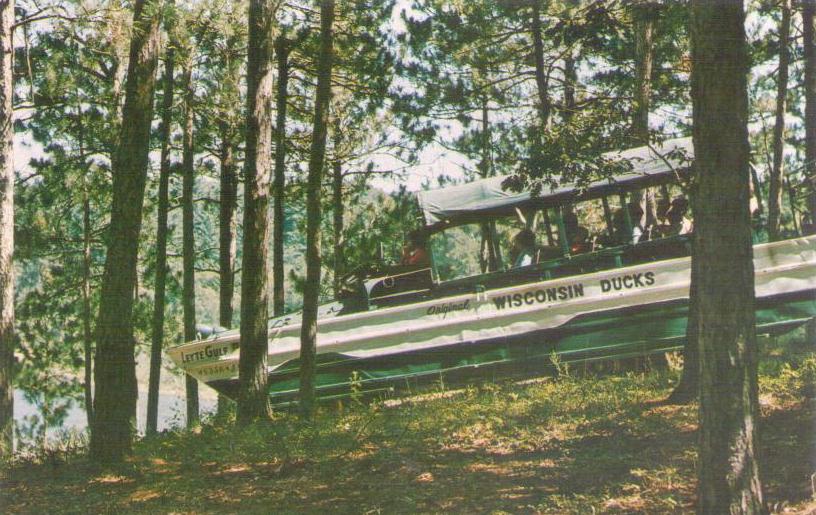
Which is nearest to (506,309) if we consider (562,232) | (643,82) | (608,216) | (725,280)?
(562,232)

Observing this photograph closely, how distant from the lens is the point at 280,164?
49.8 feet

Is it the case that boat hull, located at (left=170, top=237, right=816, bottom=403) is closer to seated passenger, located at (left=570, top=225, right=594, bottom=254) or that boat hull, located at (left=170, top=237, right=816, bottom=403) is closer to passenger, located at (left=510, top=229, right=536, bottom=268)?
passenger, located at (left=510, top=229, right=536, bottom=268)

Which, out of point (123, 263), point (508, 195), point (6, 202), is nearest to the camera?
point (123, 263)

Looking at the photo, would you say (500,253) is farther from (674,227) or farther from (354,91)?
(354,91)

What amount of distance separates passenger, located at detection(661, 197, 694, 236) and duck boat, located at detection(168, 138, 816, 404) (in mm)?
212

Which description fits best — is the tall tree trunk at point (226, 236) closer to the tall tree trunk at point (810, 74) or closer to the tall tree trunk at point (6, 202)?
the tall tree trunk at point (6, 202)

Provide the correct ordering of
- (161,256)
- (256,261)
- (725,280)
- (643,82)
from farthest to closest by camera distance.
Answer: (161,256) → (643,82) → (256,261) → (725,280)

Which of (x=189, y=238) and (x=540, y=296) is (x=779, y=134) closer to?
(x=540, y=296)

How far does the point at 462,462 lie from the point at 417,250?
4423mm

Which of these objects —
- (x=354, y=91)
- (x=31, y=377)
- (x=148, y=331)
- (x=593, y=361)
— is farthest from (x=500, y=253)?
(x=31, y=377)

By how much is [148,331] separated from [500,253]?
44.2 ft

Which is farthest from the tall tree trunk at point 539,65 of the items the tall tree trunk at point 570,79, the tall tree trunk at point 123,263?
the tall tree trunk at point 123,263

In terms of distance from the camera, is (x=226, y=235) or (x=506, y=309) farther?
(x=226, y=235)

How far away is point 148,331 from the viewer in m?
19.9
